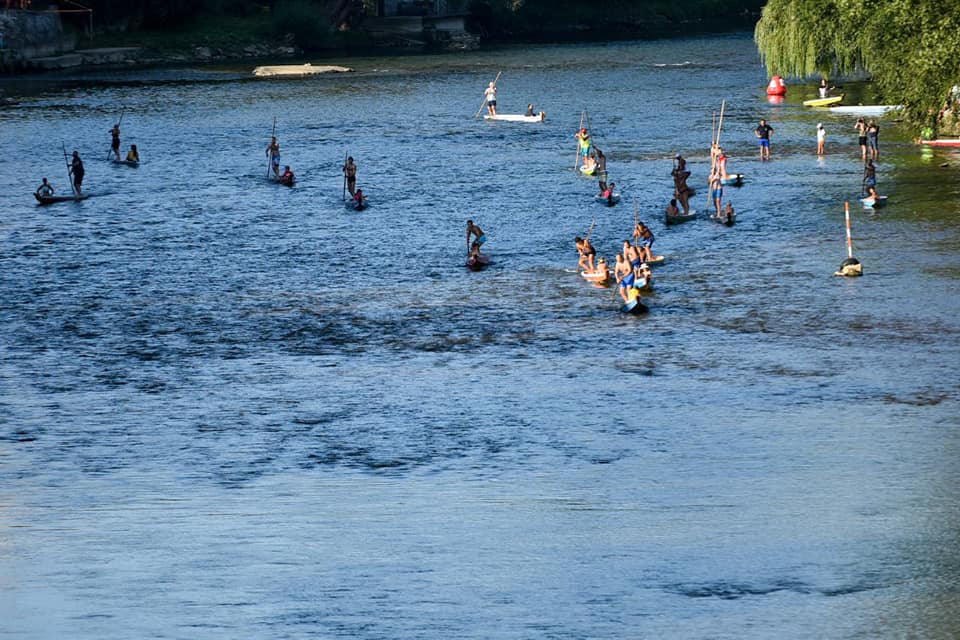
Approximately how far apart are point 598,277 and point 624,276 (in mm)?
2436

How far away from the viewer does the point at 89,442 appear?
31.8 metres

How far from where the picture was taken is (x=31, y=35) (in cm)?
13200

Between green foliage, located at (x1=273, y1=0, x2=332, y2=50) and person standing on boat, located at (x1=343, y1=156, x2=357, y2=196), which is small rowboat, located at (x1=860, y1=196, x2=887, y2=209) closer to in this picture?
person standing on boat, located at (x1=343, y1=156, x2=357, y2=196)

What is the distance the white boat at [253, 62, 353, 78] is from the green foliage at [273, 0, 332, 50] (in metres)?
21.5

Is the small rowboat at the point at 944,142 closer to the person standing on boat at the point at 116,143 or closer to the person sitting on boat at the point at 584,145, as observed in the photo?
the person sitting on boat at the point at 584,145

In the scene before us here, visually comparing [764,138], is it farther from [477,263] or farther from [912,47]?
[477,263]

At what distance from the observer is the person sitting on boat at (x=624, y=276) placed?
4116 centimetres

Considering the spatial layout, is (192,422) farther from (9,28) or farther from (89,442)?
(9,28)

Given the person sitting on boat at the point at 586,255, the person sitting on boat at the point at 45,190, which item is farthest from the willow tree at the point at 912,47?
the person sitting on boat at the point at 45,190

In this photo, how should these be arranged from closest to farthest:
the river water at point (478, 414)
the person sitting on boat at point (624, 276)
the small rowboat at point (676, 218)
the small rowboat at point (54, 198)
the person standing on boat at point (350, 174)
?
the river water at point (478, 414) < the person sitting on boat at point (624, 276) < the small rowboat at point (676, 218) < the person standing on boat at point (350, 174) < the small rowboat at point (54, 198)

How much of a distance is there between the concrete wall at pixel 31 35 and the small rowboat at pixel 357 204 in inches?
2980

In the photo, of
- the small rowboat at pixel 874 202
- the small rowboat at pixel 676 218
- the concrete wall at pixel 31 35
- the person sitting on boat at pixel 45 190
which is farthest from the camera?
the concrete wall at pixel 31 35

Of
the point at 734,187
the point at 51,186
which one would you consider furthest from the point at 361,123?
the point at 734,187

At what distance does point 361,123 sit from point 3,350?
5498cm
